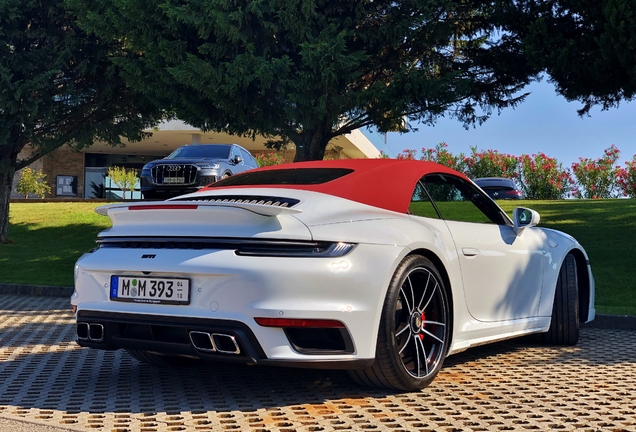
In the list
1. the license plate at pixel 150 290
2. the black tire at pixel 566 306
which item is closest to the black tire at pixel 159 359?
the license plate at pixel 150 290

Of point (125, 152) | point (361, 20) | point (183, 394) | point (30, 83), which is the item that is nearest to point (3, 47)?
point (30, 83)

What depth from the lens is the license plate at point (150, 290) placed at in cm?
381

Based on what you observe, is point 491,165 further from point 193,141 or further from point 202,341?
point 202,341

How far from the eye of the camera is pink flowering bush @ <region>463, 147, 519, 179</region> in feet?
83.9

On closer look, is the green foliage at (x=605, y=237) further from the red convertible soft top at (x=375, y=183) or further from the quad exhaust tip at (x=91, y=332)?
the quad exhaust tip at (x=91, y=332)

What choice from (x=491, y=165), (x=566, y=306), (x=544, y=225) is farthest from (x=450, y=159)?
(x=566, y=306)

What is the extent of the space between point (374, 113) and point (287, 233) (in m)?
9.43

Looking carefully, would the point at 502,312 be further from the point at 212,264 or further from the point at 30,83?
the point at 30,83

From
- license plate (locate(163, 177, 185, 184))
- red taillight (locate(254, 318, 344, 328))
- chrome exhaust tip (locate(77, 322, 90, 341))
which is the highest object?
license plate (locate(163, 177, 185, 184))

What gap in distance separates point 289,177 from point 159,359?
1553 mm

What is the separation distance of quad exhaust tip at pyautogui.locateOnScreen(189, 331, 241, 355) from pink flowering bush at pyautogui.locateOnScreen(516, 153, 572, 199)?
22393 mm

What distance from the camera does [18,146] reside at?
1731 cm

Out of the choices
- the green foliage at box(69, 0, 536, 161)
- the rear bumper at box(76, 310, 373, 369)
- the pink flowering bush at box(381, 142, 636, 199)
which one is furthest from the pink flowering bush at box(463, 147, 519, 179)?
the rear bumper at box(76, 310, 373, 369)

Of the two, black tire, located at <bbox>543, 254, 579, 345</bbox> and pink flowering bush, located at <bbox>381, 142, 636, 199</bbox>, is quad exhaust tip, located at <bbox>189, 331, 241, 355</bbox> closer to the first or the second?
black tire, located at <bbox>543, 254, 579, 345</bbox>
